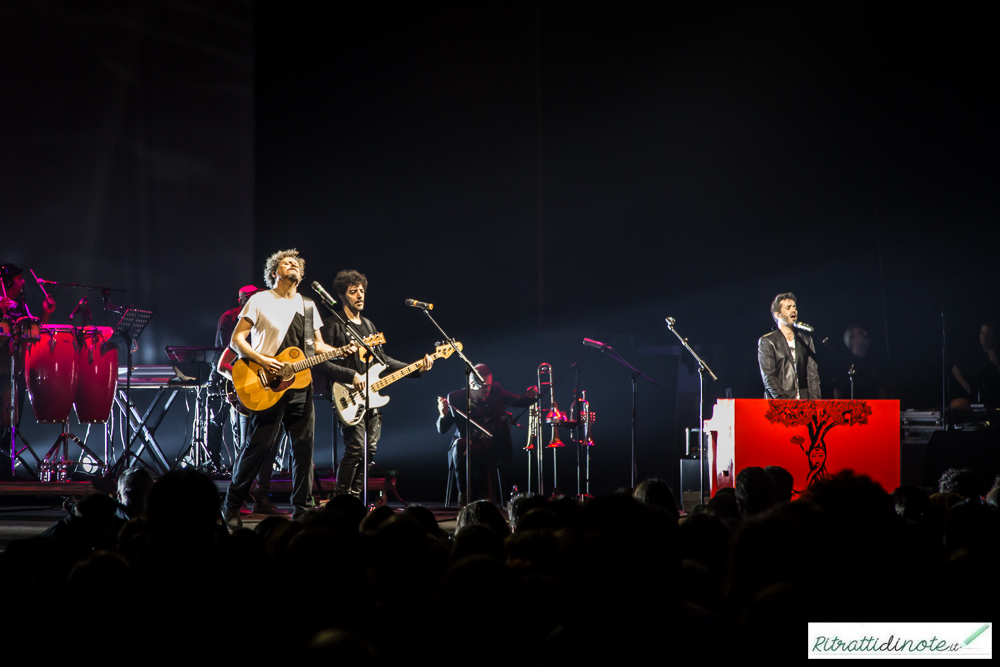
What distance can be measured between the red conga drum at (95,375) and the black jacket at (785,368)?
6263mm

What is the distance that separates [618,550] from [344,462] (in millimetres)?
5638

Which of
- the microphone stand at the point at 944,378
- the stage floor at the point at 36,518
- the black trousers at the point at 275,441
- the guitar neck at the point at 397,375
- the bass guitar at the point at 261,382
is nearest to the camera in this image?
the stage floor at the point at 36,518

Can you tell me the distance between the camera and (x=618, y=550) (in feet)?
4.79

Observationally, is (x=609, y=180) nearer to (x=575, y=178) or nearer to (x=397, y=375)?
(x=575, y=178)

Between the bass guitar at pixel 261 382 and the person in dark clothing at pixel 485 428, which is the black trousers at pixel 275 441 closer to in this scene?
the bass guitar at pixel 261 382

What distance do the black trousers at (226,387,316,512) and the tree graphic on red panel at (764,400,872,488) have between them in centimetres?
371

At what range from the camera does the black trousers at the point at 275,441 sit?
5898 millimetres

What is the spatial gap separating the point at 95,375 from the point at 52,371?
1.20ft

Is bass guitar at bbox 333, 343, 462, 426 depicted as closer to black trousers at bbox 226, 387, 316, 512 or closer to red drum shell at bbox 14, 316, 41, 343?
black trousers at bbox 226, 387, 316, 512

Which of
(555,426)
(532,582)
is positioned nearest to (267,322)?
(555,426)

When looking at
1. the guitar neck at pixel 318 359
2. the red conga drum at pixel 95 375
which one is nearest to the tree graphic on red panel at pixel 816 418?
the guitar neck at pixel 318 359

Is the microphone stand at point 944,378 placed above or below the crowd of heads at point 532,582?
above

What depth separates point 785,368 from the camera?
8.05 meters

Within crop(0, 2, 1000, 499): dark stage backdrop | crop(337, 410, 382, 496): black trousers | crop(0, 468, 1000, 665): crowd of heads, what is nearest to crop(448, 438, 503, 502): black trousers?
crop(0, 2, 1000, 499): dark stage backdrop
